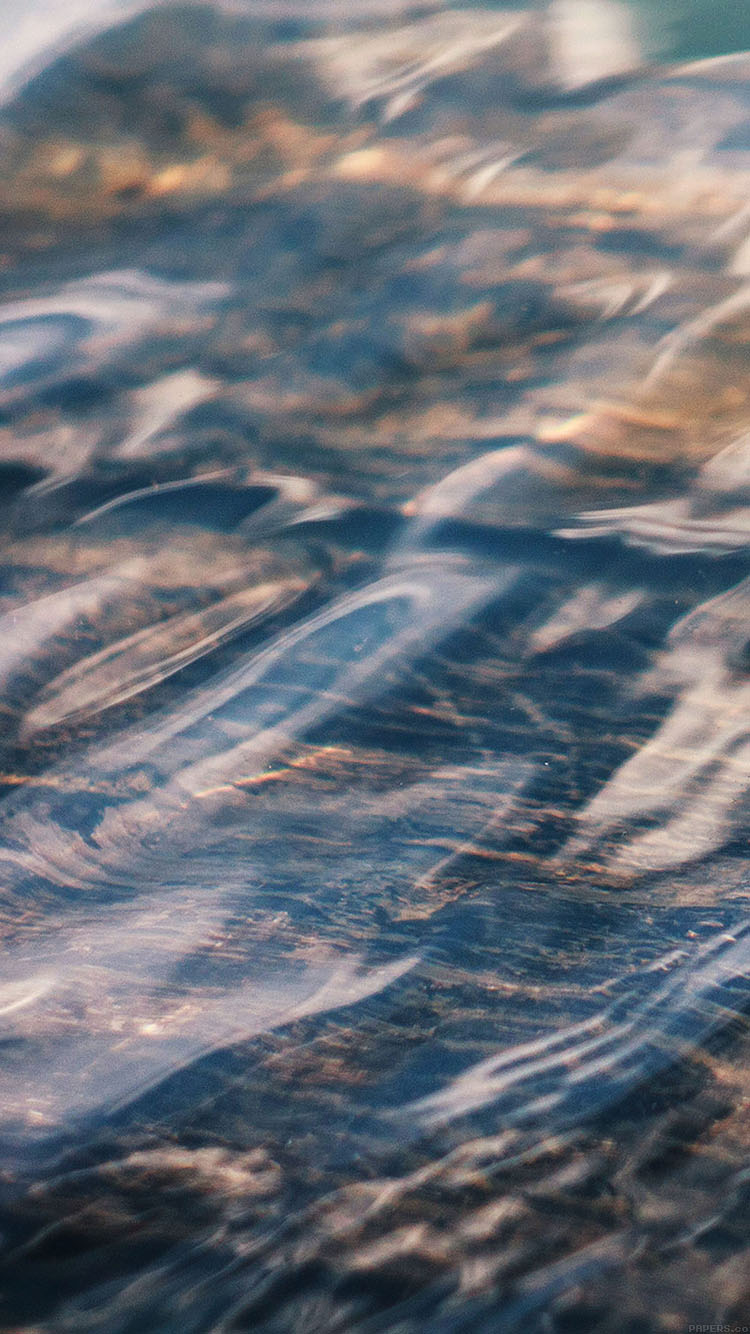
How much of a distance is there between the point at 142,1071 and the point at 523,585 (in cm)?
65

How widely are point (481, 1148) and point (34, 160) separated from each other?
3.70ft

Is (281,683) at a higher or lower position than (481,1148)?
higher

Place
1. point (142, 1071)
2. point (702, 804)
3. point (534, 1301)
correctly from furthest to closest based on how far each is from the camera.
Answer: point (702, 804)
point (142, 1071)
point (534, 1301)

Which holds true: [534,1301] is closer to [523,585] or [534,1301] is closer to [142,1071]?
[142,1071]

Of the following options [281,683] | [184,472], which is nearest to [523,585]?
[281,683]

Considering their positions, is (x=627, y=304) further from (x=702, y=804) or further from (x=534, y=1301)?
(x=534, y=1301)

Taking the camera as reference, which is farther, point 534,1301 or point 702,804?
point 702,804

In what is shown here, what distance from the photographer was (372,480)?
3.26 ft

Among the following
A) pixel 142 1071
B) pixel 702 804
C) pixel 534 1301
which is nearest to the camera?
pixel 534 1301

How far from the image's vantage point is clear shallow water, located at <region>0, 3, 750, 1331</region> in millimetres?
865

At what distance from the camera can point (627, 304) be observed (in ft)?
3.16

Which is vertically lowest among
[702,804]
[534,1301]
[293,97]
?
[534,1301]

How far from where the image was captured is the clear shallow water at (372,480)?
0.86 m

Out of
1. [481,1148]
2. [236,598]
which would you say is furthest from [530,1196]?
[236,598]
